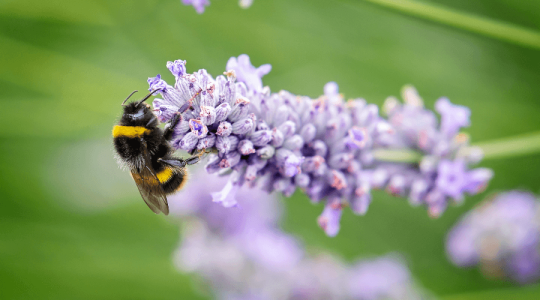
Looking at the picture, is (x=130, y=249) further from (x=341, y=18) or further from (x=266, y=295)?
(x=341, y=18)

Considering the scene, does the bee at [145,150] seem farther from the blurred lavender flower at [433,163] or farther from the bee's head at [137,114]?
the blurred lavender flower at [433,163]

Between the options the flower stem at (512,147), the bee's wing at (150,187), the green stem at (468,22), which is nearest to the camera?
the bee's wing at (150,187)

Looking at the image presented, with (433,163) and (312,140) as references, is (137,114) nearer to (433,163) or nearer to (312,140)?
(312,140)

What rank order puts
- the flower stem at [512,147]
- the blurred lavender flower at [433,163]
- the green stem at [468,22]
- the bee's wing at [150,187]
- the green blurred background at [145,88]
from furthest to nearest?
the green blurred background at [145,88] < the flower stem at [512,147] < the green stem at [468,22] < the blurred lavender flower at [433,163] < the bee's wing at [150,187]

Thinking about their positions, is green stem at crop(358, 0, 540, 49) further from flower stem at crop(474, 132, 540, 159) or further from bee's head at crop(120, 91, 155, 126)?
bee's head at crop(120, 91, 155, 126)

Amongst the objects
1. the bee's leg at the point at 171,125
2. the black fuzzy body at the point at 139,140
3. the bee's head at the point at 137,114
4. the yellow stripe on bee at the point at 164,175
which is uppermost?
the bee's head at the point at 137,114

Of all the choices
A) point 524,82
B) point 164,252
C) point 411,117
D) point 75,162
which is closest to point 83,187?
point 75,162

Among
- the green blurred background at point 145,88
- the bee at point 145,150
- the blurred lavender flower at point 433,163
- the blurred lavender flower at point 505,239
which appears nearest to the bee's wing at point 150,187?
the bee at point 145,150

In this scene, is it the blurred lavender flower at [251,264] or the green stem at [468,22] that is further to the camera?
the blurred lavender flower at [251,264]
